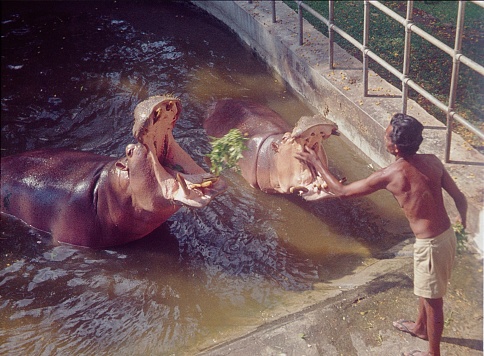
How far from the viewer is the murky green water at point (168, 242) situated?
191 inches

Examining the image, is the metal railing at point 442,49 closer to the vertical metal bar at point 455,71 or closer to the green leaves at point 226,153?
the vertical metal bar at point 455,71

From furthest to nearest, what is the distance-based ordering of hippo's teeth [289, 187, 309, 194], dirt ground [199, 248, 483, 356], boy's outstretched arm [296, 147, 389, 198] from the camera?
hippo's teeth [289, 187, 309, 194] < dirt ground [199, 248, 483, 356] < boy's outstretched arm [296, 147, 389, 198]

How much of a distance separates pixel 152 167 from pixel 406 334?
2.29m

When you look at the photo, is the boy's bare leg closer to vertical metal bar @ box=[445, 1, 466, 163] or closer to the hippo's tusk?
vertical metal bar @ box=[445, 1, 466, 163]

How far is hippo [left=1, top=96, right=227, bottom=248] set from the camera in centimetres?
489

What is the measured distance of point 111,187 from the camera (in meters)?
5.59

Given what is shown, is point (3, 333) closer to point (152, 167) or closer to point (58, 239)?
point (58, 239)

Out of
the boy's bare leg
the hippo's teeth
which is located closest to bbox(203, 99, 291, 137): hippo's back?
the hippo's teeth

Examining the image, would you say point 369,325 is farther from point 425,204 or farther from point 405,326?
point 425,204

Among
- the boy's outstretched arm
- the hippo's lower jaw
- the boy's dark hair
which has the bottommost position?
the hippo's lower jaw

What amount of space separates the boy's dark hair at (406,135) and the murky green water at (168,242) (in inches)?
59.0

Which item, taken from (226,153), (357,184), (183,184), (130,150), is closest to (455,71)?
(357,184)

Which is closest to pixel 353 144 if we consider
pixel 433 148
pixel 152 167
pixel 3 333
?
pixel 433 148

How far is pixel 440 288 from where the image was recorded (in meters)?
3.92
